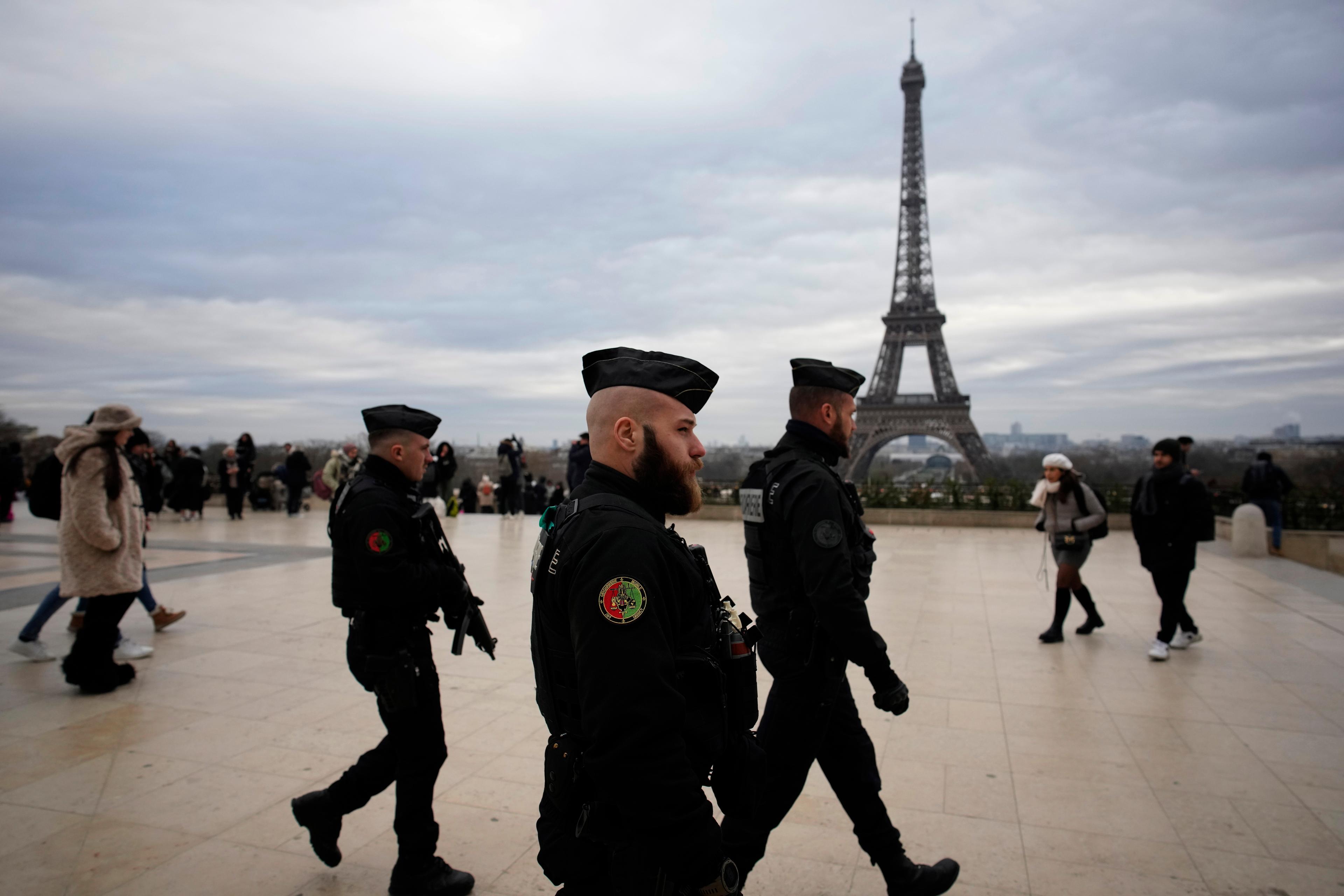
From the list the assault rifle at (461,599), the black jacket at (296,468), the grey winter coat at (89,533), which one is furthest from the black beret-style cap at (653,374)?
the black jacket at (296,468)

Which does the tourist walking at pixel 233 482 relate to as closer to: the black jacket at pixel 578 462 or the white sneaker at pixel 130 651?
the black jacket at pixel 578 462

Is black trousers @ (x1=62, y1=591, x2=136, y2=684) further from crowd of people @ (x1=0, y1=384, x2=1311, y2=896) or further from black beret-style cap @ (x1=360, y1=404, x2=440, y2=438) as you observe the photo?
black beret-style cap @ (x1=360, y1=404, x2=440, y2=438)

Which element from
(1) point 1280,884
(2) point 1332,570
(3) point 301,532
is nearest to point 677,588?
(1) point 1280,884

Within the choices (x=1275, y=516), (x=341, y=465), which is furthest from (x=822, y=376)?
(x=1275, y=516)

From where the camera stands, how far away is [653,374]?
1.91 m

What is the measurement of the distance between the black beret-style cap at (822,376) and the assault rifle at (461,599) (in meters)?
1.54

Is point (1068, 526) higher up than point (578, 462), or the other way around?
point (578, 462)

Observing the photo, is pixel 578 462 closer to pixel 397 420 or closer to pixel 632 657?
pixel 397 420

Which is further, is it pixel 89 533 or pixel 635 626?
pixel 89 533

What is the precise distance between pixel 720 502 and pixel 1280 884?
1606 centimetres

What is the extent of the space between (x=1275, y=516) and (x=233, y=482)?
1882 cm

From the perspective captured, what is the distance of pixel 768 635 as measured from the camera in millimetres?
3029

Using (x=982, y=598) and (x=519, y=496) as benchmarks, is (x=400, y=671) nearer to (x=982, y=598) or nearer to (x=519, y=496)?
(x=982, y=598)

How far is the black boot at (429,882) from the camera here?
2975 mm
